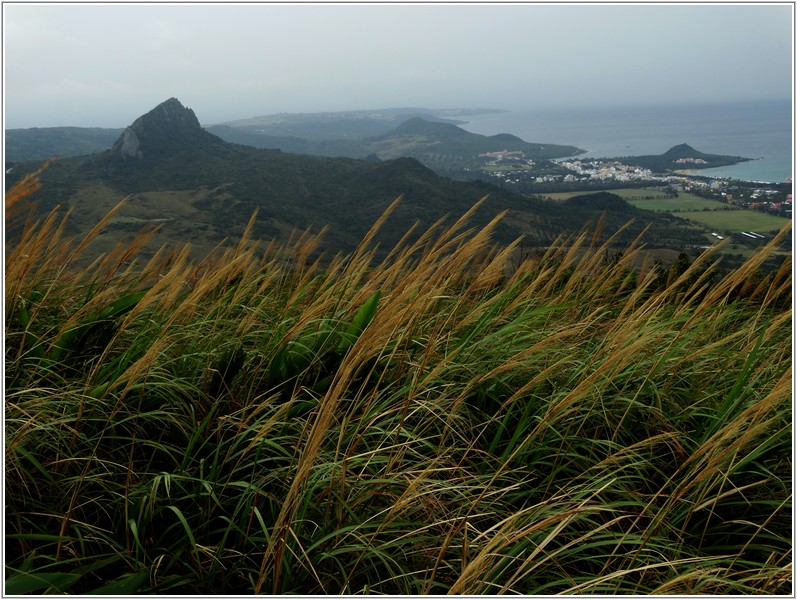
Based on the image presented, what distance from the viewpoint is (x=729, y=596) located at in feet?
3.92

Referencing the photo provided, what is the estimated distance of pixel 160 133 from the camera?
79000 mm

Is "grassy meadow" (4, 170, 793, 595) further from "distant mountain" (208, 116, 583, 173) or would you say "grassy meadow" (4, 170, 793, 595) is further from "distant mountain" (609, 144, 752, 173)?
"distant mountain" (208, 116, 583, 173)

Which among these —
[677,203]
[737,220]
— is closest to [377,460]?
[737,220]

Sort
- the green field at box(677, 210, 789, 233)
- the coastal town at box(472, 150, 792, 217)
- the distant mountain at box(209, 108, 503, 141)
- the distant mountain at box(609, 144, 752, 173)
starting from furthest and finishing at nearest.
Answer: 1. the distant mountain at box(209, 108, 503, 141)
2. the distant mountain at box(609, 144, 752, 173)
3. the coastal town at box(472, 150, 792, 217)
4. the green field at box(677, 210, 789, 233)

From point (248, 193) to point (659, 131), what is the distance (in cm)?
7003

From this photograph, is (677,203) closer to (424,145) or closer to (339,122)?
(424,145)

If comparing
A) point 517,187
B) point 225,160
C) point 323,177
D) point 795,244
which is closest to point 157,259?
point 795,244

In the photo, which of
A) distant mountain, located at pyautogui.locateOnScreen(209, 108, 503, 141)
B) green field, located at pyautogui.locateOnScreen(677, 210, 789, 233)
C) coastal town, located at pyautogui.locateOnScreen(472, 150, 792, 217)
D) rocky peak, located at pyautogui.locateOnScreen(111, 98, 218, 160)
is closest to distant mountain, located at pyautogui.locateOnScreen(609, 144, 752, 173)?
coastal town, located at pyautogui.locateOnScreen(472, 150, 792, 217)

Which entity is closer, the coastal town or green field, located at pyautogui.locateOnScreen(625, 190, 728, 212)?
the coastal town

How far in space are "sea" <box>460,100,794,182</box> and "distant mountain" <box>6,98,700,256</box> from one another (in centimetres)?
871

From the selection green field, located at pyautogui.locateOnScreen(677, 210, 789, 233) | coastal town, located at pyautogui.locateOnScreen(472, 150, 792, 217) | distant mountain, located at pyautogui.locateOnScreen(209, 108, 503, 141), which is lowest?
green field, located at pyautogui.locateOnScreen(677, 210, 789, 233)

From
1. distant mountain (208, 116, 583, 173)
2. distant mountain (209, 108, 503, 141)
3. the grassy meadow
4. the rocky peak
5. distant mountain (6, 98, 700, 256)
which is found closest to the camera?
the grassy meadow

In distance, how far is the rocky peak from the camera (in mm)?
74750

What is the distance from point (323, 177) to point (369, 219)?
14.1 meters
